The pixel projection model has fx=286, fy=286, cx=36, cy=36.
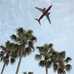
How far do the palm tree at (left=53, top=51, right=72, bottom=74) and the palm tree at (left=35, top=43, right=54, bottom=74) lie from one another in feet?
3.32

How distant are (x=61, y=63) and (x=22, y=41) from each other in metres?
7.05

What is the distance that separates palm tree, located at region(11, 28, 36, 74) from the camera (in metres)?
44.1

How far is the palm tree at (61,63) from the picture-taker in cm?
4412

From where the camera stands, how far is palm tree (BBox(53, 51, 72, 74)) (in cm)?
4412

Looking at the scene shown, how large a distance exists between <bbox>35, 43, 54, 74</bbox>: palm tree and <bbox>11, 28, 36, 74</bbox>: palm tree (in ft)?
5.92

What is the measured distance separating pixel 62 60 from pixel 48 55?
2434 millimetres

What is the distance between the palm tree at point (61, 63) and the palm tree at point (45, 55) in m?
1.01

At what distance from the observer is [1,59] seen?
148 ft

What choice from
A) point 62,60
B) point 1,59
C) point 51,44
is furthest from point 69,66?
point 1,59

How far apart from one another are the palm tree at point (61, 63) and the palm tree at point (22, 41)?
441 centimetres

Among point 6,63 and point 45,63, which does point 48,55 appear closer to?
point 45,63

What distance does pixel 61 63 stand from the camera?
44844 millimetres

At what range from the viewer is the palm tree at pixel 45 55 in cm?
4450

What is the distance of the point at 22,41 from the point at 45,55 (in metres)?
4.26
